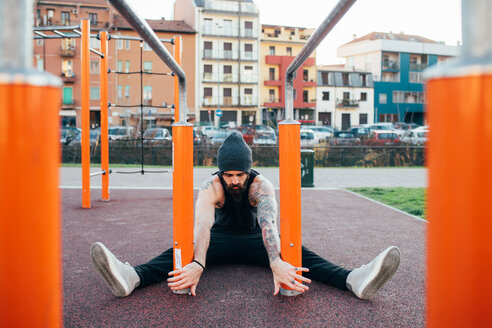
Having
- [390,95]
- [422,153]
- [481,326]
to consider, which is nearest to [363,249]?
[481,326]

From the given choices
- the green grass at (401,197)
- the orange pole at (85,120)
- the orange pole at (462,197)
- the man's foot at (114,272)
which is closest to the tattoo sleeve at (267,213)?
the man's foot at (114,272)

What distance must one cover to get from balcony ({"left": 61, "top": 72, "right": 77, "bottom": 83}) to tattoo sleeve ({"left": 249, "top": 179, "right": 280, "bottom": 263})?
38778 millimetres

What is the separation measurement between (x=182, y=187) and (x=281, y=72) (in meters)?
42.0

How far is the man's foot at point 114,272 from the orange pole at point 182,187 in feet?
1.19

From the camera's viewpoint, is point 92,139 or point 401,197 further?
point 92,139

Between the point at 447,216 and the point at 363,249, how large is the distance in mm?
3323

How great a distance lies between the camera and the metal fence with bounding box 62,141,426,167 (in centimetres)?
1383

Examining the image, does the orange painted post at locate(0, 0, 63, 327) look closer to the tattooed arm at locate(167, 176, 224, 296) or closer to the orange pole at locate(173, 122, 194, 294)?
the orange pole at locate(173, 122, 194, 294)

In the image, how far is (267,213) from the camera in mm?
2836

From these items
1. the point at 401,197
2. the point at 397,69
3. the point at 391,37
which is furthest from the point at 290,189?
the point at 391,37

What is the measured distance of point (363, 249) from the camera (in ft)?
12.8

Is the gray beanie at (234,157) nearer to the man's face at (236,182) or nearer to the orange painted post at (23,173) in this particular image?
the man's face at (236,182)

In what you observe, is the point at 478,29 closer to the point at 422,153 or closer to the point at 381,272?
the point at 381,272

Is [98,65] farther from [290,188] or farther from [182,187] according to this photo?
[290,188]
